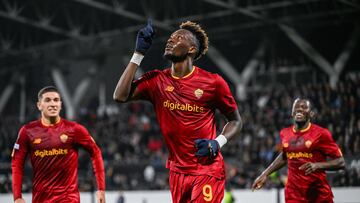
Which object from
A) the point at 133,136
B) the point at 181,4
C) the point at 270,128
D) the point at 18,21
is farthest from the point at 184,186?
the point at 18,21

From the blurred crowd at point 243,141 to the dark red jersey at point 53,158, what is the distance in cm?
633

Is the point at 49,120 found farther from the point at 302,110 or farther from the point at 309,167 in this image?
the point at 302,110

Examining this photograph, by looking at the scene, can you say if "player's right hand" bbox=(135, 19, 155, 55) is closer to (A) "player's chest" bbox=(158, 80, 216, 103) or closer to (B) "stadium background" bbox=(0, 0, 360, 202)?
(A) "player's chest" bbox=(158, 80, 216, 103)

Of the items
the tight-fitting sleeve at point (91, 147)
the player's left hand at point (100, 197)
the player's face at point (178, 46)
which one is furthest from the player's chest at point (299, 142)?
the player's face at point (178, 46)

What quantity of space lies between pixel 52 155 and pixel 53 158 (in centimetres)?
3

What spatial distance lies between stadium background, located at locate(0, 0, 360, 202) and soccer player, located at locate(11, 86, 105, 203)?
26.7 feet

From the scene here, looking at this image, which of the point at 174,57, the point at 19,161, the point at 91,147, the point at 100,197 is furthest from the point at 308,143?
the point at 19,161

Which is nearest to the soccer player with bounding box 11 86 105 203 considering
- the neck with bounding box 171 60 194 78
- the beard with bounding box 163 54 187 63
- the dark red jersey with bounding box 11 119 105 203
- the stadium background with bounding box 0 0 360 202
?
the dark red jersey with bounding box 11 119 105 203

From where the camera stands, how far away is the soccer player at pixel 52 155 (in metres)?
6.88

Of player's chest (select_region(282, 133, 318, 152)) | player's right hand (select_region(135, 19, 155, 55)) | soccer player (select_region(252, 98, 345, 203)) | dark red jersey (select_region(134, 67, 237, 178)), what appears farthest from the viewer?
player's chest (select_region(282, 133, 318, 152))

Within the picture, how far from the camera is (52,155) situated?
7.00 meters

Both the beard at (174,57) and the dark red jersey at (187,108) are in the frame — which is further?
the dark red jersey at (187,108)

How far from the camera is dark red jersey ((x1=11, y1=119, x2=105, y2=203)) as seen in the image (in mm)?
6887

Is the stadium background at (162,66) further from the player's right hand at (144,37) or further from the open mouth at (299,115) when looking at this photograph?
the player's right hand at (144,37)
